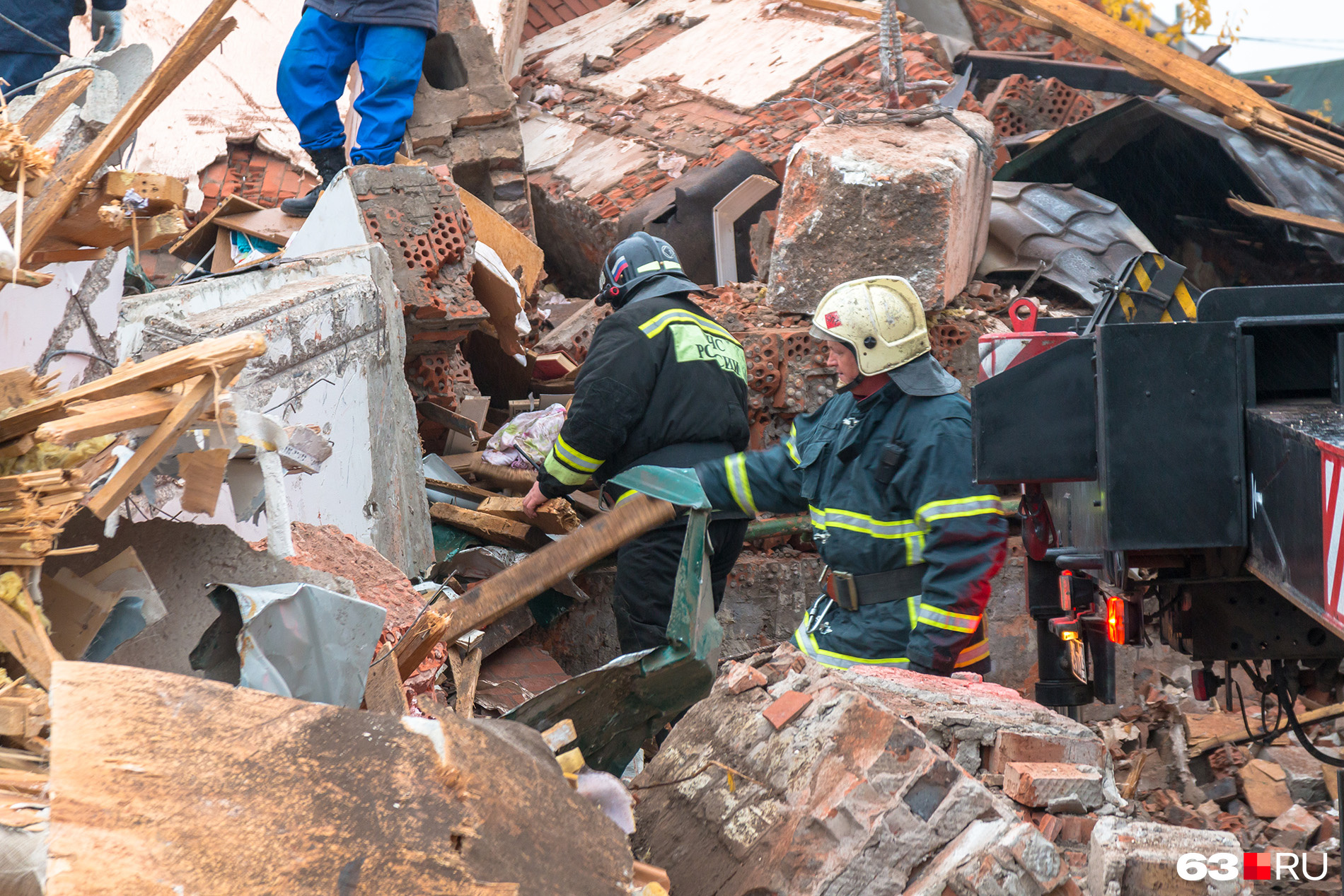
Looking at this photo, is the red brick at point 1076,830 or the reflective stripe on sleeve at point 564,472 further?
the reflective stripe on sleeve at point 564,472

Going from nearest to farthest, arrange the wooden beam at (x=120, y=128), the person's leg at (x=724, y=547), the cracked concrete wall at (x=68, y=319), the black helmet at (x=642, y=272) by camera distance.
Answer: the wooden beam at (x=120, y=128)
the cracked concrete wall at (x=68, y=319)
the person's leg at (x=724, y=547)
the black helmet at (x=642, y=272)

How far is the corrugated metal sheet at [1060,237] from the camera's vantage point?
611cm

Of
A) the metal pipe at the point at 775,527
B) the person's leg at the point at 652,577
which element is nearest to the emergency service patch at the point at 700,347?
the person's leg at the point at 652,577

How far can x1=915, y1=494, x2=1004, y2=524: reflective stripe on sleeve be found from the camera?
10.8 feet

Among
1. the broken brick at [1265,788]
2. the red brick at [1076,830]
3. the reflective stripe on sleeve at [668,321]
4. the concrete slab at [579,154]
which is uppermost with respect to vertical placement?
the reflective stripe on sleeve at [668,321]

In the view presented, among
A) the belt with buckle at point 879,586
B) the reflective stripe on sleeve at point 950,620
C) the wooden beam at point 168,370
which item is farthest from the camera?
the belt with buckle at point 879,586

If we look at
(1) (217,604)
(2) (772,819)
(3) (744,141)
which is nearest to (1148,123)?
(3) (744,141)

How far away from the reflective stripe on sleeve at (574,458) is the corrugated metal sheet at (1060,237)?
2.85 m

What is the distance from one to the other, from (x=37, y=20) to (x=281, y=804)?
4434 millimetres

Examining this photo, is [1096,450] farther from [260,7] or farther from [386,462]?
[260,7]

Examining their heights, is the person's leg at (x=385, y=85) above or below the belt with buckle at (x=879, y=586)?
above

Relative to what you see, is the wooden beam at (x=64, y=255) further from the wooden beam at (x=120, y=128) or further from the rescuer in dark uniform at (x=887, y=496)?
the rescuer in dark uniform at (x=887, y=496)

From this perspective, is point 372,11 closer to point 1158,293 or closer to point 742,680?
point 1158,293

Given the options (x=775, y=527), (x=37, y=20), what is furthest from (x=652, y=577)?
(x=37, y=20)
